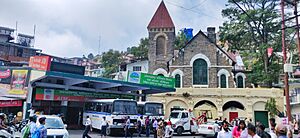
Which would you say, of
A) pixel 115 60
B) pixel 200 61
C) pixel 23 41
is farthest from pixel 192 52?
pixel 23 41

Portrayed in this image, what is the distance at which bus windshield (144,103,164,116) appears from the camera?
23.8 m

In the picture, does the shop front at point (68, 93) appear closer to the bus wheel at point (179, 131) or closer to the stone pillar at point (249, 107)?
the bus wheel at point (179, 131)

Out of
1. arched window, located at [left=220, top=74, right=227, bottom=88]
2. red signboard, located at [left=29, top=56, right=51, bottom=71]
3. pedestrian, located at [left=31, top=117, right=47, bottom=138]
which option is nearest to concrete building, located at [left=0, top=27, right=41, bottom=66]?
red signboard, located at [left=29, top=56, right=51, bottom=71]

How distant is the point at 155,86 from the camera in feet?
95.4

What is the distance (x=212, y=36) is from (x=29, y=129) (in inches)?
1422

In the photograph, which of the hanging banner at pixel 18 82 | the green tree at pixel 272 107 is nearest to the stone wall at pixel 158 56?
the green tree at pixel 272 107

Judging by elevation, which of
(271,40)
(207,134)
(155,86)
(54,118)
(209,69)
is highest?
(271,40)

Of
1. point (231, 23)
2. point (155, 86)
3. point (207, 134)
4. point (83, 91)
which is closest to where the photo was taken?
point (207, 134)

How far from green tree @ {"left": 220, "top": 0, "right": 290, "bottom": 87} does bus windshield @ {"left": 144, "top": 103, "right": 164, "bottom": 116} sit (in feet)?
53.2

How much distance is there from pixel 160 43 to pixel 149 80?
600 inches

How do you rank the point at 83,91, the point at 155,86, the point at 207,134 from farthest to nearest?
the point at 155,86 → the point at 83,91 → the point at 207,134

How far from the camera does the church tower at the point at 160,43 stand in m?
41.6

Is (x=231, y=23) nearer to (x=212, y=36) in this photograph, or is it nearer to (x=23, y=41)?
(x=212, y=36)

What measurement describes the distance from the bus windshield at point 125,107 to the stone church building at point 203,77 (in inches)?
532
